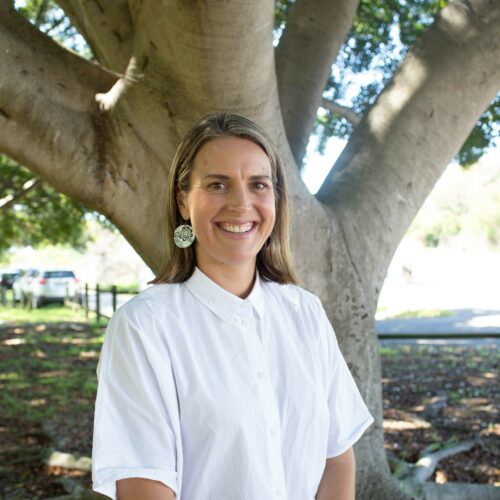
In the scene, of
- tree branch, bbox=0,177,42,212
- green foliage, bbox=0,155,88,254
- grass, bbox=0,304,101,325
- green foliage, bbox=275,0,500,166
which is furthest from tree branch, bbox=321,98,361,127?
grass, bbox=0,304,101,325

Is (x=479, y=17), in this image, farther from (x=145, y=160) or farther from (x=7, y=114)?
(x=7, y=114)

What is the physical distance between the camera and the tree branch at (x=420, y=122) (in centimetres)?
394

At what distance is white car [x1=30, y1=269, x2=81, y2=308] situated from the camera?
22.9 metres

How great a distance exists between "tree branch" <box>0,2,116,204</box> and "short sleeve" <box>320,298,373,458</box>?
66.1 inches

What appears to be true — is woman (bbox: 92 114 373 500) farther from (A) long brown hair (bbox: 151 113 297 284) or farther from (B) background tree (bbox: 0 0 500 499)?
(B) background tree (bbox: 0 0 500 499)

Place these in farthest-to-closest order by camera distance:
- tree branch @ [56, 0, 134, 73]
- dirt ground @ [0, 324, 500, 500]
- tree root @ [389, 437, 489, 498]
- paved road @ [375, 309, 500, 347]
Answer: paved road @ [375, 309, 500, 347]
dirt ground @ [0, 324, 500, 500]
tree root @ [389, 437, 489, 498]
tree branch @ [56, 0, 134, 73]

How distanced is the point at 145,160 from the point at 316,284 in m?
1.06

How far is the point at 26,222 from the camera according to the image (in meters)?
15.5

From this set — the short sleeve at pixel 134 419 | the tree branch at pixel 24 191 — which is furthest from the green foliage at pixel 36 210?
the short sleeve at pixel 134 419

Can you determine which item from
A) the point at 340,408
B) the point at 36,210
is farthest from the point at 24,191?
the point at 340,408

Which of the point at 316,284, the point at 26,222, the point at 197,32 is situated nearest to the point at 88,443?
the point at 316,284

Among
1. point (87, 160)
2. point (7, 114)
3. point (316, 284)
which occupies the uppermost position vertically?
point (7, 114)

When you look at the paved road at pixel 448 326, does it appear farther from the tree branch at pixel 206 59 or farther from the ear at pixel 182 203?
the ear at pixel 182 203

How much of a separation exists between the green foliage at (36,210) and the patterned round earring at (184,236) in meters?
8.72
